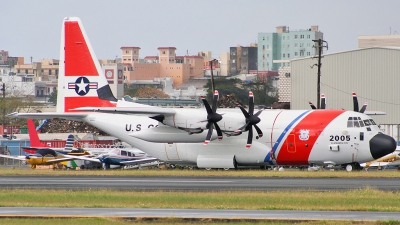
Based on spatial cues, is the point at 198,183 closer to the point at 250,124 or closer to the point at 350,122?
the point at 250,124

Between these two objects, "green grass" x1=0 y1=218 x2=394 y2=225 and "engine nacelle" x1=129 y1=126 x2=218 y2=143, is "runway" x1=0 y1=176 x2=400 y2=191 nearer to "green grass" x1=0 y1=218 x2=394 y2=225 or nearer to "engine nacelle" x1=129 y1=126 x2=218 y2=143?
"engine nacelle" x1=129 y1=126 x2=218 y2=143

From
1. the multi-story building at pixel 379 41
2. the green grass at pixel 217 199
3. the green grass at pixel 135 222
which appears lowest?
the green grass at pixel 217 199

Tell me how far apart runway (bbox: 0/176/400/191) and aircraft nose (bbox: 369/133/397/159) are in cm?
548

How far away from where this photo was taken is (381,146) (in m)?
39.7

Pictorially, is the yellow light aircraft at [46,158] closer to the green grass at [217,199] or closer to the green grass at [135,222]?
the green grass at [217,199]

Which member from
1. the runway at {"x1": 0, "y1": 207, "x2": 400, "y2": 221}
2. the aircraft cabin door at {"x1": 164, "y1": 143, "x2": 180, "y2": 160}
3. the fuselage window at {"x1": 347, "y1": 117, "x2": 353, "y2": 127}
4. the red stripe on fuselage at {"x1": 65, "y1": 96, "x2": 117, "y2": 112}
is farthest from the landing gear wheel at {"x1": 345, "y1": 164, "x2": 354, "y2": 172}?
the runway at {"x1": 0, "y1": 207, "x2": 400, "y2": 221}

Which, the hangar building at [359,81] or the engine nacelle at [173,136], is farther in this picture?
the hangar building at [359,81]

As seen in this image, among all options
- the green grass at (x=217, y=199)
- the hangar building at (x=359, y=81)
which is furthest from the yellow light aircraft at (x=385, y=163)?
the green grass at (x=217, y=199)

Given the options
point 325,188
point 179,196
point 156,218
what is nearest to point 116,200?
point 179,196

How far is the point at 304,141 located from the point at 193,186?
37.8ft

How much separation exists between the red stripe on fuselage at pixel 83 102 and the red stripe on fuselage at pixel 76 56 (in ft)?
5.13

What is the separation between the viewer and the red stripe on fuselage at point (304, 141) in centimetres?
4038

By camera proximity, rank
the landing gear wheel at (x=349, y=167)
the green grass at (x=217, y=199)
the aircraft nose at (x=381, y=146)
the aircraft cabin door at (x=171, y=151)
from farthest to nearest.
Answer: the aircraft cabin door at (x=171, y=151)
the landing gear wheel at (x=349, y=167)
the aircraft nose at (x=381, y=146)
the green grass at (x=217, y=199)

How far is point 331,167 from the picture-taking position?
45.0 metres
